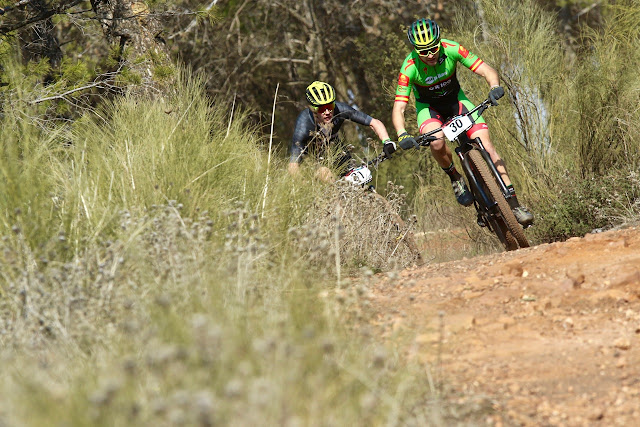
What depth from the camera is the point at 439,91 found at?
714cm

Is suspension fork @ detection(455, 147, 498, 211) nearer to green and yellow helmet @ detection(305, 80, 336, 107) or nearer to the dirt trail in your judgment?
green and yellow helmet @ detection(305, 80, 336, 107)

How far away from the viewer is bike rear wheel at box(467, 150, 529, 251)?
21.0 feet

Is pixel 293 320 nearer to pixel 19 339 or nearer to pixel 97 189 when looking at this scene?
pixel 19 339

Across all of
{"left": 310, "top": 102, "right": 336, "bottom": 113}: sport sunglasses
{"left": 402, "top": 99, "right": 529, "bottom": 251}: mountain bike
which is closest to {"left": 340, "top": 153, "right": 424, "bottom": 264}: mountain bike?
{"left": 402, "top": 99, "right": 529, "bottom": 251}: mountain bike

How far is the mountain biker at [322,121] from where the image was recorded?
6875 mm

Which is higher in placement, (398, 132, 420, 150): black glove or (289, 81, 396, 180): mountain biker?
(289, 81, 396, 180): mountain biker

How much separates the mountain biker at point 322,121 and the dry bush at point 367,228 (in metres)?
0.54

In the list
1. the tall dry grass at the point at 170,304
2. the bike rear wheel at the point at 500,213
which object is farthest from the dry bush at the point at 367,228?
the bike rear wheel at the point at 500,213

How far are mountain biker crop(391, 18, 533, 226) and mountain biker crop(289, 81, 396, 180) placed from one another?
1.27 feet

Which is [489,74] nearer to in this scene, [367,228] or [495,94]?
[495,94]

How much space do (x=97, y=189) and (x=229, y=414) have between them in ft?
9.87

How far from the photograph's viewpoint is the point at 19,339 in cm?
307

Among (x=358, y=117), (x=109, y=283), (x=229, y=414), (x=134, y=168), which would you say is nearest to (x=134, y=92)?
(x=358, y=117)

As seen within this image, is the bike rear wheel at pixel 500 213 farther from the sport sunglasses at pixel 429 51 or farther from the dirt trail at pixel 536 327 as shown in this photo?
the dirt trail at pixel 536 327
